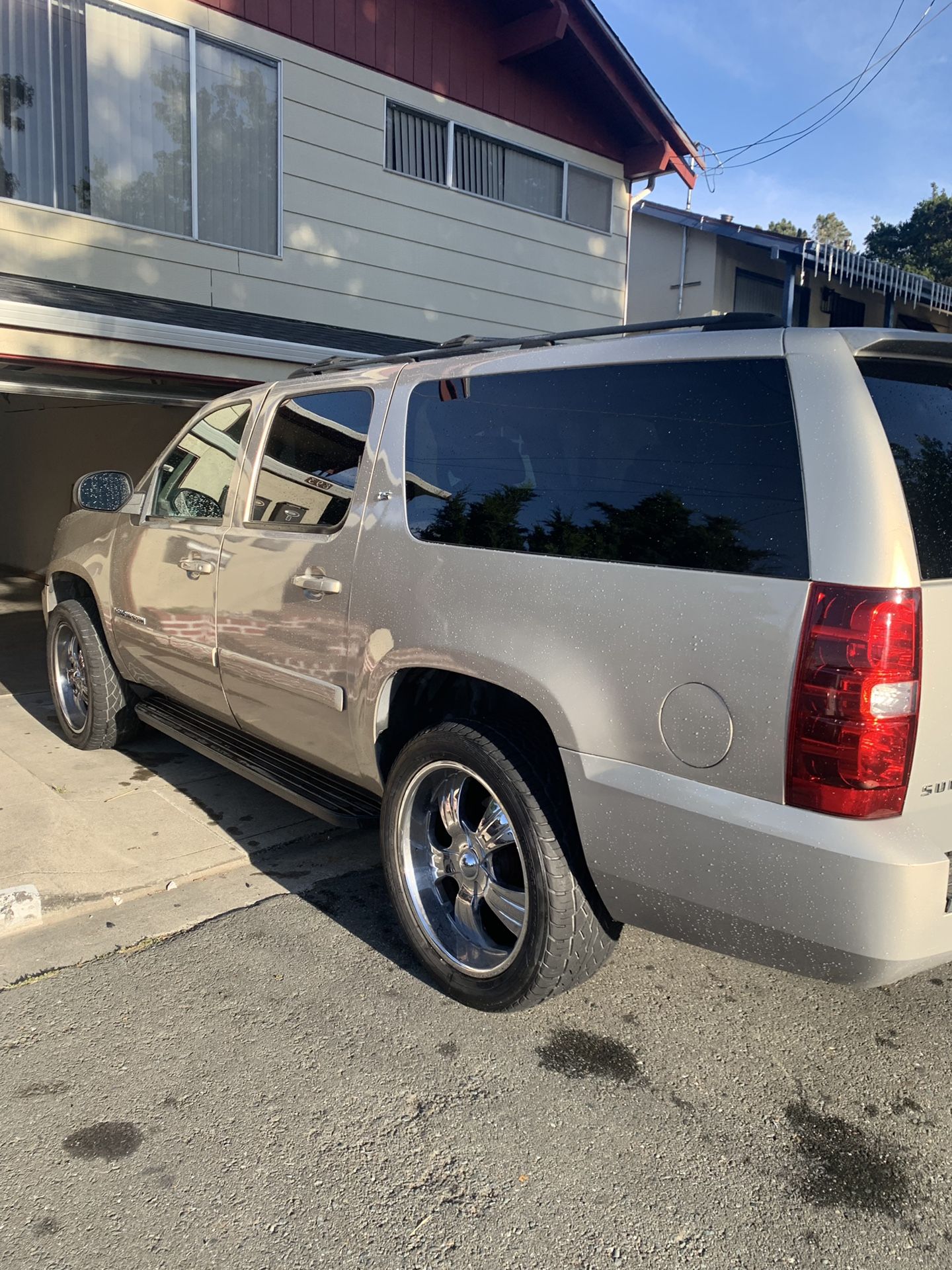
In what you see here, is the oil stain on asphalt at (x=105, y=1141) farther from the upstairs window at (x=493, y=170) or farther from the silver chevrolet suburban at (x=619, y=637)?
the upstairs window at (x=493, y=170)

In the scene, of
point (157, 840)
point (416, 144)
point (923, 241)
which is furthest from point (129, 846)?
point (923, 241)

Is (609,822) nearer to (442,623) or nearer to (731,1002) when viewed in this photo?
(442,623)

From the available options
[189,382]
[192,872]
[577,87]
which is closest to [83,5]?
[189,382]

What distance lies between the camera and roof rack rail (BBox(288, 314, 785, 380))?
2.63 m

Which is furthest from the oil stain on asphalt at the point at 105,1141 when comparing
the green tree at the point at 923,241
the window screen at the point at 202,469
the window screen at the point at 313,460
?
the green tree at the point at 923,241

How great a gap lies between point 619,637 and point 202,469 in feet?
9.17

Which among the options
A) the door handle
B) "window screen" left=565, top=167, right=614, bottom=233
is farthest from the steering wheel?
"window screen" left=565, top=167, right=614, bottom=233

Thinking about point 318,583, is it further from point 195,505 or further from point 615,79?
point 615,79

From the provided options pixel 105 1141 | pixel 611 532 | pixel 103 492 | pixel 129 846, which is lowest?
pixel 105 1141

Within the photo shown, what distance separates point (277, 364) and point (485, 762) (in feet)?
17.9

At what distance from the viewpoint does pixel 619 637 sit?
259 cm

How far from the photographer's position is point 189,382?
751 centimetres

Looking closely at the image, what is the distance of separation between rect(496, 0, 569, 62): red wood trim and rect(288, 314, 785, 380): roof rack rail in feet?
24.1

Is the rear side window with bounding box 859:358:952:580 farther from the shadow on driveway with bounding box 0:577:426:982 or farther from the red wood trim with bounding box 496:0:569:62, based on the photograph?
the red wood trim with bounding box 496:0:569:62
